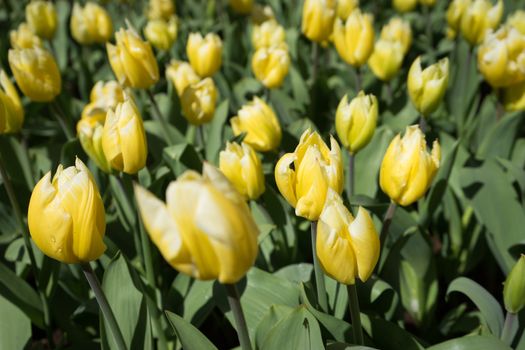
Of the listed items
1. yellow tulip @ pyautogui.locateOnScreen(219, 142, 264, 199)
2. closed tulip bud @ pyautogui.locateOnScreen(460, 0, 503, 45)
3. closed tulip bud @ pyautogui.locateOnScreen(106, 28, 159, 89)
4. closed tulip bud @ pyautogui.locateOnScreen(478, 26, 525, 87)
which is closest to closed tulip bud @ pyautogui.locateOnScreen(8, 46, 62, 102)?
closed tulip bud @ pyautogui.locateOnScreen(106, 28, 159, 89)

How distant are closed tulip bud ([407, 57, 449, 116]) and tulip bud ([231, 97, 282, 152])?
43 centimetres

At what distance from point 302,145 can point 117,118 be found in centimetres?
46

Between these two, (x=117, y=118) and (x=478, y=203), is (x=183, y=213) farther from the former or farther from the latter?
(x=478, y=203)

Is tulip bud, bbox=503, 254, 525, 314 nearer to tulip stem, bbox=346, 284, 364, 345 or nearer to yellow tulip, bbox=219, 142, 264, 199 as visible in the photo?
tulip stem, bbox=346, 284, 364, 345

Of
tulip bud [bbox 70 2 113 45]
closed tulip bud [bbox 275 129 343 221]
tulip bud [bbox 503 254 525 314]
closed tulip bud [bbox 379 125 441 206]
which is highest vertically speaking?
closed tulip bud [bbox 275 129 343 221]

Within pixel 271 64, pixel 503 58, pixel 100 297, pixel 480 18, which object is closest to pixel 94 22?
pixel 271 64

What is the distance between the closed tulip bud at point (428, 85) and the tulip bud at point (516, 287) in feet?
2.07

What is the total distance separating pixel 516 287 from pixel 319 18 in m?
1.35

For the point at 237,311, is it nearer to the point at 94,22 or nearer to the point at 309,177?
the point at 309,177

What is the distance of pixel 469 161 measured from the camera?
6.40 ft

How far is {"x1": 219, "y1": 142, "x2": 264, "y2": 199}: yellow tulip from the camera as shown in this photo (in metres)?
1.48

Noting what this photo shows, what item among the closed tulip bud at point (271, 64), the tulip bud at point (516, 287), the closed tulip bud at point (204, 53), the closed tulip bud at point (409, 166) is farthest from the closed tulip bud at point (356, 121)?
the closed tulip bud at point (204, 53)

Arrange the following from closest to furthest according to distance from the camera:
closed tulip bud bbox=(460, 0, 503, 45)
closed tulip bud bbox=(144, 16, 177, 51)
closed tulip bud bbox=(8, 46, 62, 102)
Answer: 1. closed tulip bud bbox=(8, 46, 62, 102)
2. closed tulip bud bbox=(460, 0, 503, 45)
3. closed tulip bud bbox=(144, 16, 177, 51)

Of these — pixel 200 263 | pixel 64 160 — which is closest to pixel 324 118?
pixel 64 160
